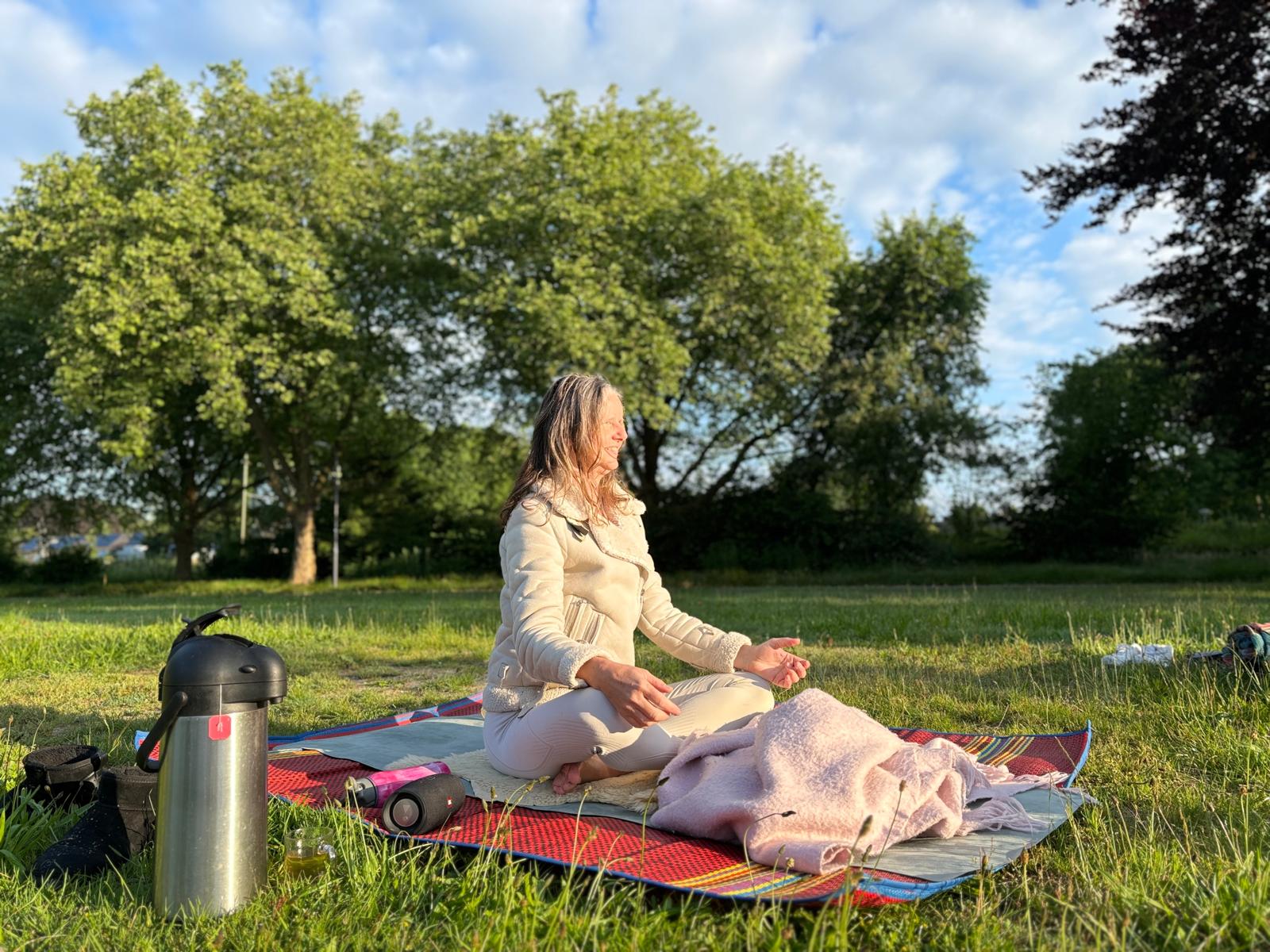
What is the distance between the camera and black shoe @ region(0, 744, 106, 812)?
132 inches

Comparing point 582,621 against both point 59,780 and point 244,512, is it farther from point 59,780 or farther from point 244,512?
point 244,512

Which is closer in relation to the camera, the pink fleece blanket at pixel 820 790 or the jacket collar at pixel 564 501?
the pink fleece blanket at pixel 820 790

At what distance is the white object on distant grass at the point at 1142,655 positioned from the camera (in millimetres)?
5648

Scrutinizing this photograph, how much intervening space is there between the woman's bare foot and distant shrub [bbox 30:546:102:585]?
27218mm

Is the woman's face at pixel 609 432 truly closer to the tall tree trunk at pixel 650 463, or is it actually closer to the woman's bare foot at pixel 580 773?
the woman's bare foot at pixel 580 773

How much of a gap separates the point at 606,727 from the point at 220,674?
4.13 ft

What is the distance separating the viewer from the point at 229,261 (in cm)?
1852

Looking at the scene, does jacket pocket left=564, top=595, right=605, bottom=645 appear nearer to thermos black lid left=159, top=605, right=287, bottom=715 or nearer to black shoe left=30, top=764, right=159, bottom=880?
thermos black lid left=159, top=605, right=287, bottom=715

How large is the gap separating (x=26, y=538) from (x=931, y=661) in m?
29.1

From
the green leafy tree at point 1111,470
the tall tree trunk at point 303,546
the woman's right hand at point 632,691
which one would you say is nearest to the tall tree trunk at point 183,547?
the tall tree trunk at point 303,546

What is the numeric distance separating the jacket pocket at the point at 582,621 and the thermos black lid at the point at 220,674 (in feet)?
4.00

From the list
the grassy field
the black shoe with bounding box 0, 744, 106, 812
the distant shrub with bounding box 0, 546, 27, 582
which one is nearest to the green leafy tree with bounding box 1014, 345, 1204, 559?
the grassy field

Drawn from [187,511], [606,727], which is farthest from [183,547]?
[606,727]

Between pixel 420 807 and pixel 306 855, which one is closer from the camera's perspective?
pixel 306 855
